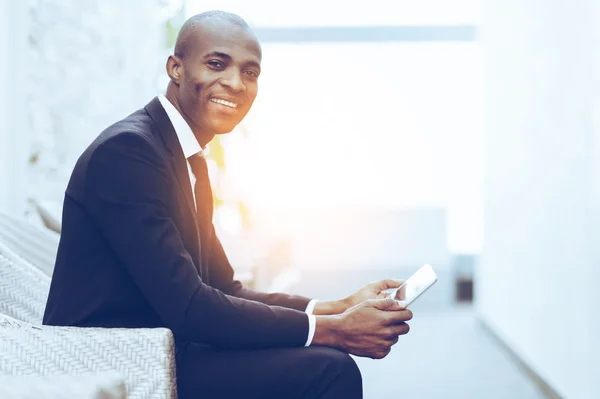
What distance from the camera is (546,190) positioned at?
342cm

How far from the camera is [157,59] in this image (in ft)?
13.4

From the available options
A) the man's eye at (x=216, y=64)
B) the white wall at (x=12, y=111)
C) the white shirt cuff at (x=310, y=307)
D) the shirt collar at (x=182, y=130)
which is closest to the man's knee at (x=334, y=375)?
the white shirt cuff at (x=310, y=307)

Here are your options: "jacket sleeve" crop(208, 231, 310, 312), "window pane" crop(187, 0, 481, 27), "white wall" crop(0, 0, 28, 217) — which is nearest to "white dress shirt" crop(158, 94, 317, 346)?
"jacket sleeve" crop(208, 231, 310, 312)

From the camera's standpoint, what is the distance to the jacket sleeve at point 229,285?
181 centimetres

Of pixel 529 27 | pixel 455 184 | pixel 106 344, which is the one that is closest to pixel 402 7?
pixel 455 184

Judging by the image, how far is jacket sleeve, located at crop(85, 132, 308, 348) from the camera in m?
1.35

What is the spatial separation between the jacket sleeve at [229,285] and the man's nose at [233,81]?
40 cm

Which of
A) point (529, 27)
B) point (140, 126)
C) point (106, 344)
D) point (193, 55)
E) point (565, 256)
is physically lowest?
point (565, 256)

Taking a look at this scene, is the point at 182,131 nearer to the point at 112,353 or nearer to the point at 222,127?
the point at 222,127

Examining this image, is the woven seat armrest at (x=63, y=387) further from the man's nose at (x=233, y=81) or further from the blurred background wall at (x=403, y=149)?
the blurred background wall at (x=403, y=149)

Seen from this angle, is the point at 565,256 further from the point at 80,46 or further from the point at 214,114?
the point at 80,46

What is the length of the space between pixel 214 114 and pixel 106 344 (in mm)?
579

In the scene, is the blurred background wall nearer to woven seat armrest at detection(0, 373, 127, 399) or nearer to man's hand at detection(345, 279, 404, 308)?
man's hand at detection(345, 279, 404, 308)

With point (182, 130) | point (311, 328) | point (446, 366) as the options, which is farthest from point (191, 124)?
point (446, 366)
